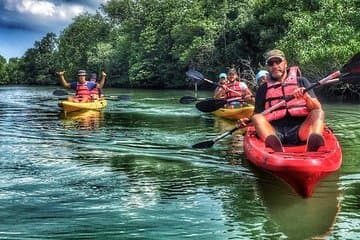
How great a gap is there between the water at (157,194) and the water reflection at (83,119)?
2.13 m

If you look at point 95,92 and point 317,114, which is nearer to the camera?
point 317,114

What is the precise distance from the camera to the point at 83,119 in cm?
1345

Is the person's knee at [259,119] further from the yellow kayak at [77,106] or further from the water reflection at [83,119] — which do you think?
the yellow kayak at [77,106]

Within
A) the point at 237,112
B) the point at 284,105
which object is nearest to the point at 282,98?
the point at 284,105

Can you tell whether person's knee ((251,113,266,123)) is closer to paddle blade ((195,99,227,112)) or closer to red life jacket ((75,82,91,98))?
paddle blade ((195,99,227,112))

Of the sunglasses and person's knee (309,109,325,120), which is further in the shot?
the sunglasses

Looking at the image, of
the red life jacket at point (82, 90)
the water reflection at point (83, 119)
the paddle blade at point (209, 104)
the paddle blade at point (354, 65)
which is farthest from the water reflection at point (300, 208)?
the red life jacket at point (82, 90)

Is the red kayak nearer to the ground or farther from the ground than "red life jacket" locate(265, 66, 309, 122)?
nearer to the ground

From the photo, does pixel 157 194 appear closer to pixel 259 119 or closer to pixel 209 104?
pixel 259 119

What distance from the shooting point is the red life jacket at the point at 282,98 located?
6141 mm

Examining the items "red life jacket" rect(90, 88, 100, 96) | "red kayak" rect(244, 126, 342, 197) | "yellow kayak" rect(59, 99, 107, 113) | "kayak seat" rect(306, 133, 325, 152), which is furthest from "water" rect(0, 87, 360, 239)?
"red life jacket" rect(90, 88, 100, 96)

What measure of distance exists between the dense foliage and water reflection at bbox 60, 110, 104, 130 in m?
6.76

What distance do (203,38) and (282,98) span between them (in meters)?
23.8

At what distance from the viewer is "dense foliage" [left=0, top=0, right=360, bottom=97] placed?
17109 millimetres
